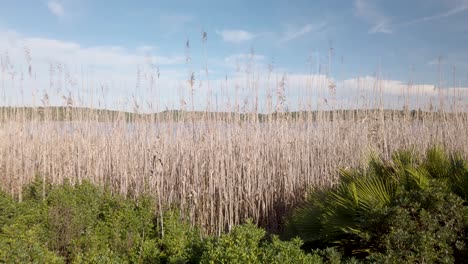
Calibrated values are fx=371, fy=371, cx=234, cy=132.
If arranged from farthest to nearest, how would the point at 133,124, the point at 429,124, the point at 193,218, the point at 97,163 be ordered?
the point at 429,124 → the point at 133,124 → the point at 97,163 → the point at 193,218

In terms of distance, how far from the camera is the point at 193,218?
4.88m

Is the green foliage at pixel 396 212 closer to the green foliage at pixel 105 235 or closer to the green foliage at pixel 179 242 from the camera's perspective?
the green foliage at pixel 105 235

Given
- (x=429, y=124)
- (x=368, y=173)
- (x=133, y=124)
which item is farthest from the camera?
(x=429, y=124)

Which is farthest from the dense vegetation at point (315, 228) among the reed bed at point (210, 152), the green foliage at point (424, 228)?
the reed bed at point (210, 152)

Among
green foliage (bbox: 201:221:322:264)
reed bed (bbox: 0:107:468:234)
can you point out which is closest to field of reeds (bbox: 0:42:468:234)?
reed bed (bbox: 0:107:468:234)

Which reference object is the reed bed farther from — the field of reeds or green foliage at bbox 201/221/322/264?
green foliage at bbox 201/221/322/264

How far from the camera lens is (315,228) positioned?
3.81 meters

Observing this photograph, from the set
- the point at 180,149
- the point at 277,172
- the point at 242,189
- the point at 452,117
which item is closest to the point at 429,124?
the point at 452,117

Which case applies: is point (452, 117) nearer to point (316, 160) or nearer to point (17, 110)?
point (316, 160)

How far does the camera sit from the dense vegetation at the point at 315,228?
115 inches

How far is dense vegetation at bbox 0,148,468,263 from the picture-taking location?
2.92 m

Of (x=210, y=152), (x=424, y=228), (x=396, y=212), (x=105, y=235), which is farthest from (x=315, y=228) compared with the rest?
(x=105, y=235)

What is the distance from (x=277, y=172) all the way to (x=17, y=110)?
5169 millimetres

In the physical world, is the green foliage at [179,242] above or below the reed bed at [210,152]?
below
